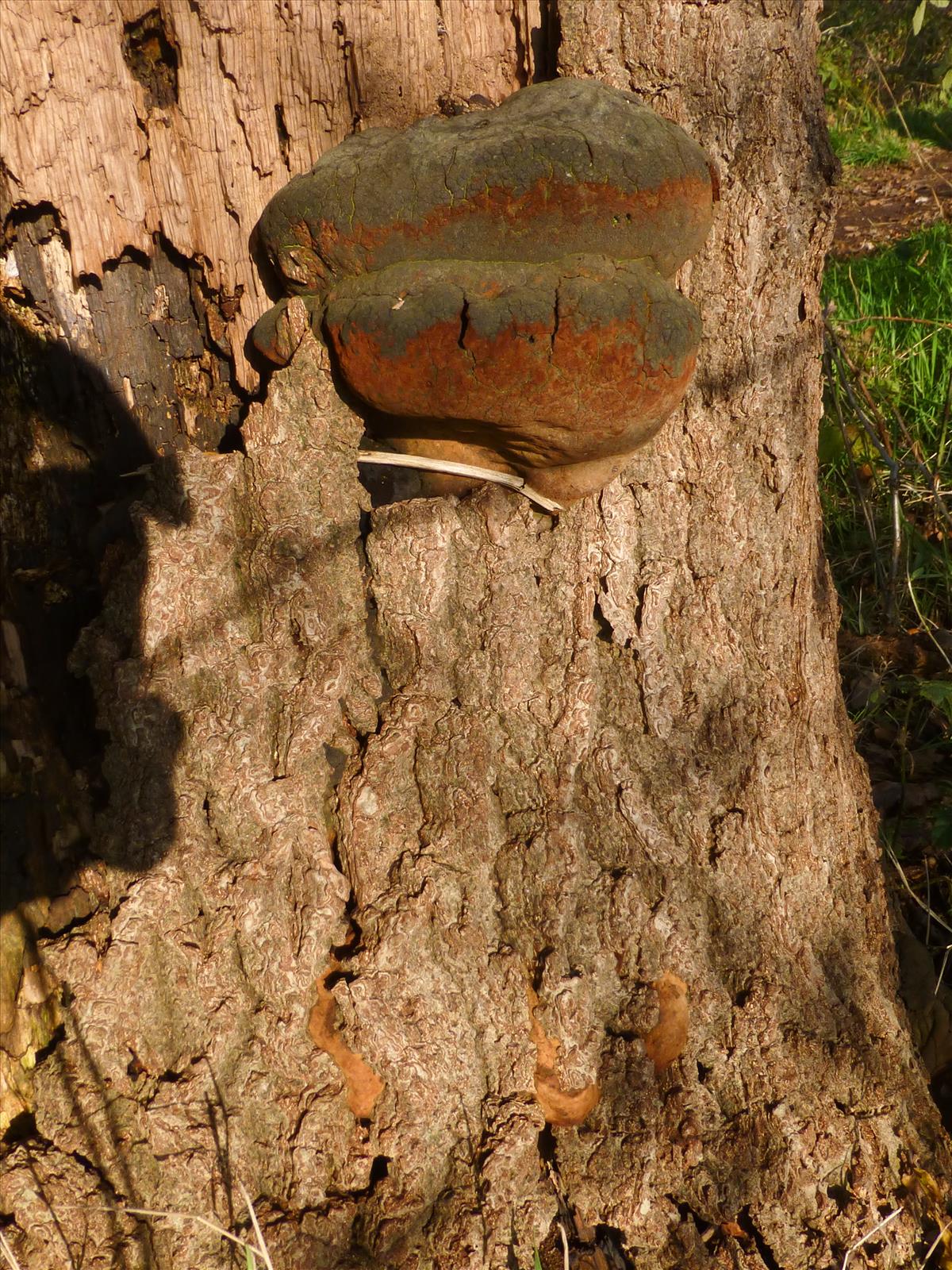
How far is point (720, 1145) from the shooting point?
1.62 metres

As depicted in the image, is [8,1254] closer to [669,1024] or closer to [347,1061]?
[347,1061]

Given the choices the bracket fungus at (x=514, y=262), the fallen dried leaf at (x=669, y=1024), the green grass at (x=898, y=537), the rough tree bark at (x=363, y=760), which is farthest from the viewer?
the green grass at (x=898, y=537)

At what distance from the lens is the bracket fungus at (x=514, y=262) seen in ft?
4.49

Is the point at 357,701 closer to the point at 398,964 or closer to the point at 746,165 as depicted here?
the point at 398,964

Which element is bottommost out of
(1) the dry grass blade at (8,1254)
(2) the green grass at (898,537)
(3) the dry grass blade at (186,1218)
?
(3) the dry grass blade at (186,1218)

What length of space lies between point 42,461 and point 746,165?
121 centimetres

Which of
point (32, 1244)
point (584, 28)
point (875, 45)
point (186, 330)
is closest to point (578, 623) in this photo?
point (186, 330)

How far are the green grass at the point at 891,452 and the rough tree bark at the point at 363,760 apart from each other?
1.63m

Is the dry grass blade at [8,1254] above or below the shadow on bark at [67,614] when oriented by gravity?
below

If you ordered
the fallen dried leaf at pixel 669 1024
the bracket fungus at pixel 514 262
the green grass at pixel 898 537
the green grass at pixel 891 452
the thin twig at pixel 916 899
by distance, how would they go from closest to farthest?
the bracket fungus at pixel 514 262 < the fallen dried leaf at pixel 669 1024 < the thin twig at pixel 916 899 < the green grass at pixel 898 537 < the green grass at pixel 891 452

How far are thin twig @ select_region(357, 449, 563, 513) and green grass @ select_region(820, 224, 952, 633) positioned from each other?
1.80 metres

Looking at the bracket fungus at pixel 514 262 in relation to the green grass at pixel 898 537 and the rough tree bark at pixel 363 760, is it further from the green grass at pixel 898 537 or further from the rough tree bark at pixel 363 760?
the green grass at pixel 898 537

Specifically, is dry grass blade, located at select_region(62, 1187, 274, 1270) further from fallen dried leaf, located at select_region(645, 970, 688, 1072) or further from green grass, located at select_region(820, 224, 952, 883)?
green grass, located at select_region(820, 224, 952, 883)

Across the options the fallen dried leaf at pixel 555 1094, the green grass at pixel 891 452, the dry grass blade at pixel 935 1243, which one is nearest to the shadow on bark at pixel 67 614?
the fallen dried leaf at pixel 555 1094
